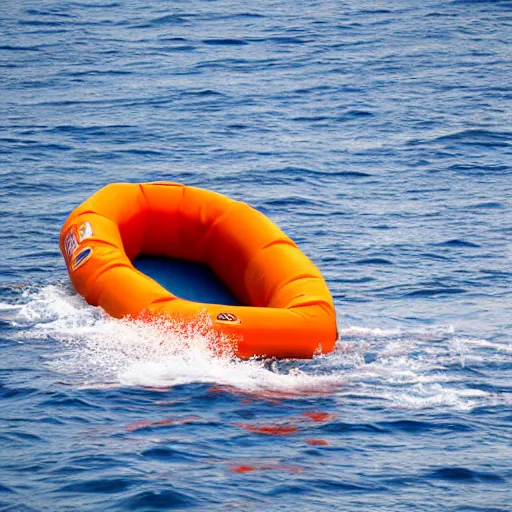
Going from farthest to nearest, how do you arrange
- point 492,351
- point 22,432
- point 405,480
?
point 492,351 < point 22,432 < point 405,480

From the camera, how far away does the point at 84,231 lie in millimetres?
12555

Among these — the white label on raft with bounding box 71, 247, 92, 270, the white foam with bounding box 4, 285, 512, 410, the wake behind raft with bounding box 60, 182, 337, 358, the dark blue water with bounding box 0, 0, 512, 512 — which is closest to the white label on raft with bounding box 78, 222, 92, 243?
the wake behind raft with bounding box 60, 182, 337, 358

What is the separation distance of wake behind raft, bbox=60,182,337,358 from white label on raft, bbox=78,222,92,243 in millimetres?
14

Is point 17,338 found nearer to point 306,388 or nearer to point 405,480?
point 306,388

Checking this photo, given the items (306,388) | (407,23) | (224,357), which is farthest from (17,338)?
(407,23)

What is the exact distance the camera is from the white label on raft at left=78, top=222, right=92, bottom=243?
40.9ft

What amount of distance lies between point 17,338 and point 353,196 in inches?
254

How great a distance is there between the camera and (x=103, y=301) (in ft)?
38.3

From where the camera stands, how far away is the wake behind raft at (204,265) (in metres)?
10.8

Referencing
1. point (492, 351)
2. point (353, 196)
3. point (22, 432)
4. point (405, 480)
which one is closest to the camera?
point (405, 480)

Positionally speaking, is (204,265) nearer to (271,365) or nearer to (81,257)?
(81,257)

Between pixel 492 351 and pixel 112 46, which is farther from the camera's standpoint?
pixel 112 46

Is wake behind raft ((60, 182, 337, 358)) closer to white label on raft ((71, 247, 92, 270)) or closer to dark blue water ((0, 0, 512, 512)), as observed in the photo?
white label on raft ((71, 247, 92, 270))

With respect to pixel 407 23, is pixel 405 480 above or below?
below
